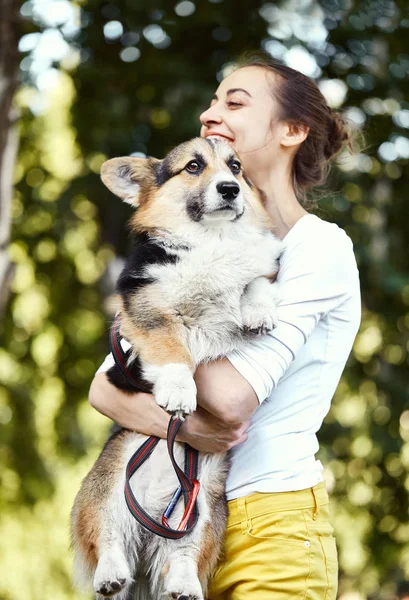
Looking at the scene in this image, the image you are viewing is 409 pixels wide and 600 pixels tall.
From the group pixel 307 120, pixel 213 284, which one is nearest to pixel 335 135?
pixel 307 120

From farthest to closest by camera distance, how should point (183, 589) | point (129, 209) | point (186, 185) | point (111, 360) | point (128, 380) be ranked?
point (129, 209) < point (186, 185) < point (111, 360) < point (128, 380) < point (183, 589)

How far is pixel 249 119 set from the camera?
3012 millimetres

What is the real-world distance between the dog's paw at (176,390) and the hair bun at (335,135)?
4.41ft

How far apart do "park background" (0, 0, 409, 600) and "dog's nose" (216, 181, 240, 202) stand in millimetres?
1595

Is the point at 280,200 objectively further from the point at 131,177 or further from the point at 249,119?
the point at 131,177

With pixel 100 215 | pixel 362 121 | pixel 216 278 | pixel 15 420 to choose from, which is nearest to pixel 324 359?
pixel 216 278

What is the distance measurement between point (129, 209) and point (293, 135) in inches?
147

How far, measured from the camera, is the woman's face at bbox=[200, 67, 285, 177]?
3.01 metres

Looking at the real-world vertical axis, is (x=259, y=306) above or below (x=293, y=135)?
below

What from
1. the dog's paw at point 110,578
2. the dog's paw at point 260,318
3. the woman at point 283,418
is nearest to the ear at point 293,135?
the woman at point 283,418

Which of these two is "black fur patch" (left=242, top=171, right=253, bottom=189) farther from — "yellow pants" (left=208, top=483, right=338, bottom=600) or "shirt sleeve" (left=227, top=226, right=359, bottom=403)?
"yellow pants" (left=208, top=483, right=338, bottom=600)

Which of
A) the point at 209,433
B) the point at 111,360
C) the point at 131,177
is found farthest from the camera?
the point at 131,177

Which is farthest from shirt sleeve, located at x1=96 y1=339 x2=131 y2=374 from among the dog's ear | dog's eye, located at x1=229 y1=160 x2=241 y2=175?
dog's eye, located at x1=229 y1=160 x2=241 y2=175

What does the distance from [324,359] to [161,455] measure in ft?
1.97
